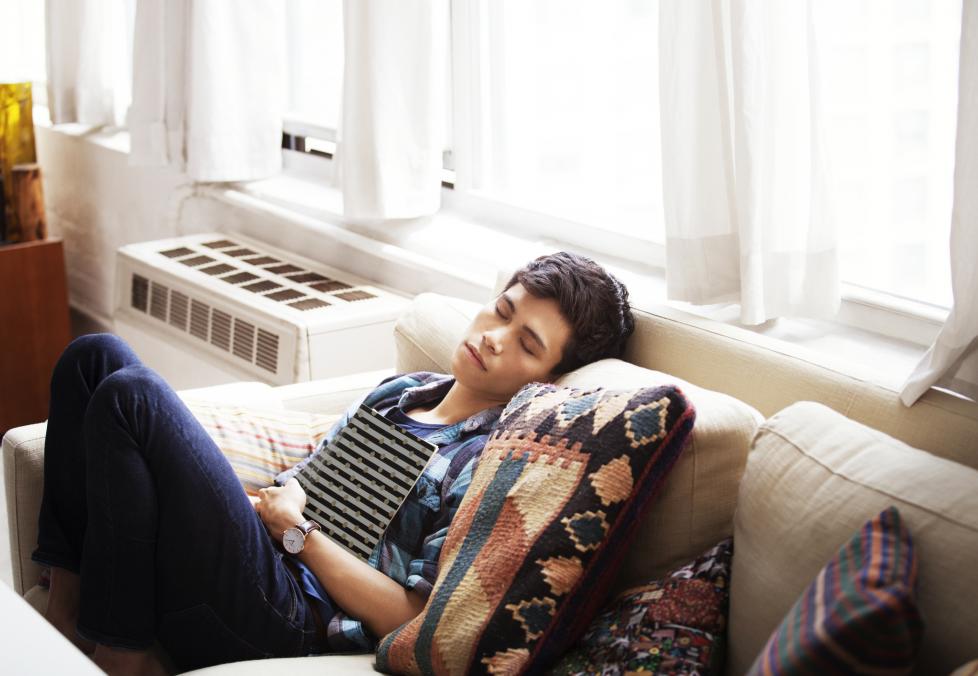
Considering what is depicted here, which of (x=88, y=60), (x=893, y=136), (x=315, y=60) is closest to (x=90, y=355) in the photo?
(x=893, y=136)

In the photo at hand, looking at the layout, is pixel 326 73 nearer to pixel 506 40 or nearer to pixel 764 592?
pixel 506 40

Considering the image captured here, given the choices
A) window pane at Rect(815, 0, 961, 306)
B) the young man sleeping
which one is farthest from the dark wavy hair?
window pane at Rect(815, 0, 961, 306)

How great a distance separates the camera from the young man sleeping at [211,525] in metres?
1.44

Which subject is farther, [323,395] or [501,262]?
[501,262]

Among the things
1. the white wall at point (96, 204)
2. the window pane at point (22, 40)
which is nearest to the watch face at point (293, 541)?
the white wall at point (96, 204)

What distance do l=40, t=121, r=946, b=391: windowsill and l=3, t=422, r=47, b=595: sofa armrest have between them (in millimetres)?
783

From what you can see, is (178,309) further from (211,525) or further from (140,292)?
(211,525)

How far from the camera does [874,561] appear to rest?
3.27 ft

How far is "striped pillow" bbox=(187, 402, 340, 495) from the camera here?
172 cm

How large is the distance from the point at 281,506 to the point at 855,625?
904mm

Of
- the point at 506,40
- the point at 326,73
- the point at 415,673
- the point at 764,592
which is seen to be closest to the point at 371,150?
the point at 506,40

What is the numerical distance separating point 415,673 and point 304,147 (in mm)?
2037

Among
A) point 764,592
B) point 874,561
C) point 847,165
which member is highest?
point 847,165

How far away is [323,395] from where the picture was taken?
1935 millimetres
